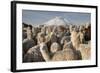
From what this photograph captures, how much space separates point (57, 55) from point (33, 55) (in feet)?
0.65

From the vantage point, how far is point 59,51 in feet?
5.72

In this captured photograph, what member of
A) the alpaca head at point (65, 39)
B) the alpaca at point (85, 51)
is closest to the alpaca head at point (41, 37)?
the alpaca head at point (65, 39)

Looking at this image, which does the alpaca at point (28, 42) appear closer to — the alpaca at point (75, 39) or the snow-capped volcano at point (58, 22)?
the snow-capped volcano at point (58, 22)

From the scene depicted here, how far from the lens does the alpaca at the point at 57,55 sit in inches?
66.6

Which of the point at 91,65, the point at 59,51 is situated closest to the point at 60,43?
the point at 59,51

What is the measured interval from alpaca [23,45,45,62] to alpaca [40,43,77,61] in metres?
0.03

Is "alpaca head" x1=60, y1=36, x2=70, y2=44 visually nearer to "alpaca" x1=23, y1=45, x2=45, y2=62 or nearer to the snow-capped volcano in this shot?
the snow-capped volcano

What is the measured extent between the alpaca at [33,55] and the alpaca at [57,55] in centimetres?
3

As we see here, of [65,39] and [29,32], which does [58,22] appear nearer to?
[65,39]

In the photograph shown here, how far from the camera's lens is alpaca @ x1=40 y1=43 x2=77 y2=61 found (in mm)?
1692

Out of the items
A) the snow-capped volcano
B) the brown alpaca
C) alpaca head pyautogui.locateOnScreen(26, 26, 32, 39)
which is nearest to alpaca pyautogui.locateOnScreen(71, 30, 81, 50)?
the brown alpaca

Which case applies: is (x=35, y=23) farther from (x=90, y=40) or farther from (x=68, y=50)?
(x=90, y=40)

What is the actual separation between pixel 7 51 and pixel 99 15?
0.85m

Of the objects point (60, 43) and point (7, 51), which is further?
point (60, 43)
